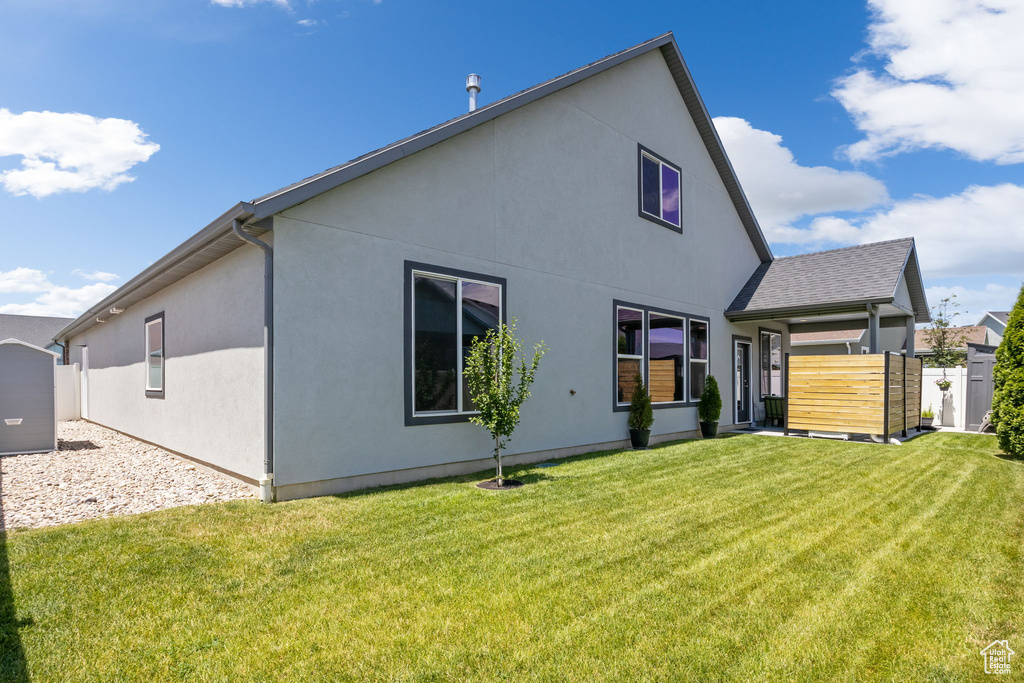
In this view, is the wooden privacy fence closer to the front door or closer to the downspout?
the front door

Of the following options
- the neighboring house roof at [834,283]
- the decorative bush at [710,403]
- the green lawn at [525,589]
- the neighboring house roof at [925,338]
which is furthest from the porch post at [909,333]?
the neighboring house roof at [925,338]

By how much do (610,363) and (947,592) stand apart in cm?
673

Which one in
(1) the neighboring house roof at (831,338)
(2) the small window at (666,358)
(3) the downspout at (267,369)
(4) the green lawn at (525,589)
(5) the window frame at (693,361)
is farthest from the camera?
(1) the neighboring house roof at (831,338)

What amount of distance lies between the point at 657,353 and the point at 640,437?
2.03 m

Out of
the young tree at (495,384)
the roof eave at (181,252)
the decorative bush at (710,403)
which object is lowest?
the decorative bush at (710,403)

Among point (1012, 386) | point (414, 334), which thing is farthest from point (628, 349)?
point (1012, 386)

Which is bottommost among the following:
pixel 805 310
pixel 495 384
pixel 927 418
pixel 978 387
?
pixel 927 418

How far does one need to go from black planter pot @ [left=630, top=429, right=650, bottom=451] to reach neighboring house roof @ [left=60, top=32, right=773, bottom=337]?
244 inches

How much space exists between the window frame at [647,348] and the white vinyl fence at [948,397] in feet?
22.9

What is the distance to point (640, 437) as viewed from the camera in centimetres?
1038

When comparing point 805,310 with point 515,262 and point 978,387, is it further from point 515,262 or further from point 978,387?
point 515,262

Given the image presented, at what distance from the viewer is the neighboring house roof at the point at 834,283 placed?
11.7 meters

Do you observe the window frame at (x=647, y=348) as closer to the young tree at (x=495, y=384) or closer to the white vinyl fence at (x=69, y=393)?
the young tree at (x=495, y=384)

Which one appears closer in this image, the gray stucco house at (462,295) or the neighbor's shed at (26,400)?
the gray stucco house at (462,295)
